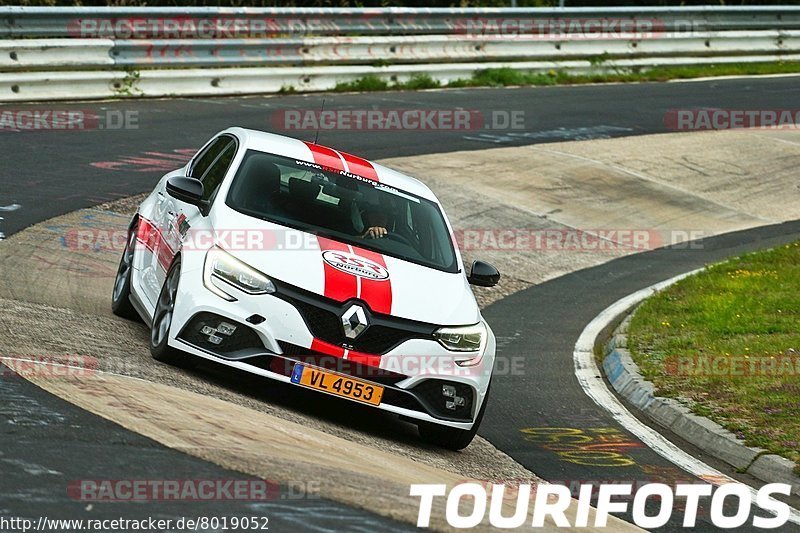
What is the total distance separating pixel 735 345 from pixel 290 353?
5089 mm

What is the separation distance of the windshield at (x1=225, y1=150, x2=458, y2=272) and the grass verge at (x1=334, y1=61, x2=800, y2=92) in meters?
14.1

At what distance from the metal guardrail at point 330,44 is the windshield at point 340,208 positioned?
1076cm

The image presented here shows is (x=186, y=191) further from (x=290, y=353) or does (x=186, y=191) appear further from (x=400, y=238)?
(x=290, y=353)

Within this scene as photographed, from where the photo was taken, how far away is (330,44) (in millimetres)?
23203

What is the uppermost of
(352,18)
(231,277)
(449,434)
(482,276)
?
(352,18)

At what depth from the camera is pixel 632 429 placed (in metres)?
9.55

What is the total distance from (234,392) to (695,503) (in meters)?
2.89

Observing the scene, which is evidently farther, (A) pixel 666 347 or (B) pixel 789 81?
(B) pixel 789 81

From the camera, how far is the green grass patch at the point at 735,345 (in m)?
9.23

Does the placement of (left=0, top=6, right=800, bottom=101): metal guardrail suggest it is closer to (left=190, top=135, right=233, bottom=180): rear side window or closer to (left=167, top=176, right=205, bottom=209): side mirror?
(left=190, top=135, right=233, bottom=180): rear side window

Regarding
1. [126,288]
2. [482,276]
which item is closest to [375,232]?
[482,276]

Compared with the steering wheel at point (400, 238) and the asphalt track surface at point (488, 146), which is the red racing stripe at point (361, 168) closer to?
the steering wheel at point (400, 238)

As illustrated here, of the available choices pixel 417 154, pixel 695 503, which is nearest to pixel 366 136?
pixel 417 154

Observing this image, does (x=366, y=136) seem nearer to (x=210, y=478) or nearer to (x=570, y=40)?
(x=570, y=40)
